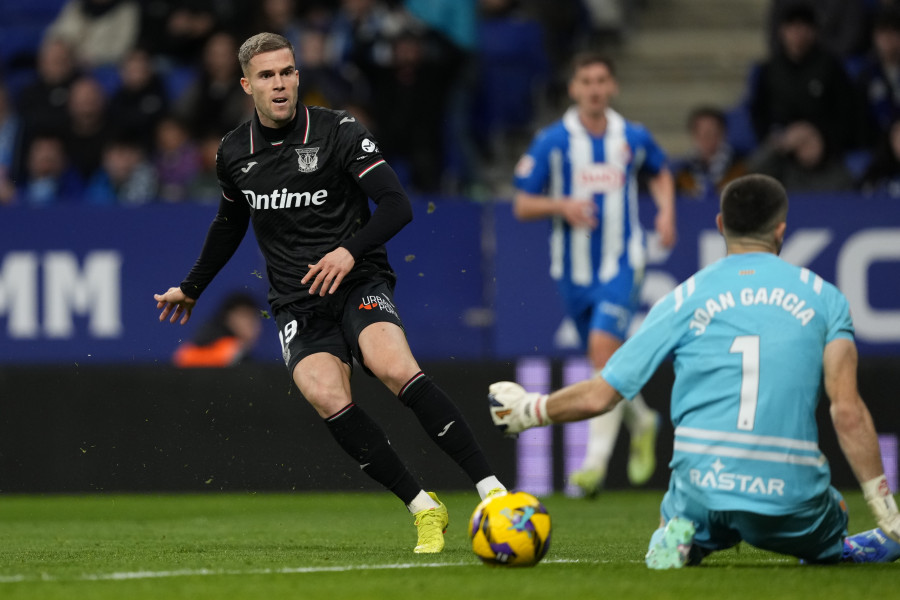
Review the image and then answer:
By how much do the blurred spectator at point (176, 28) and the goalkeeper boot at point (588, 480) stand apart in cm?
645

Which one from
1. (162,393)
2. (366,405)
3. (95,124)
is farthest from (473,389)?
(95,124)

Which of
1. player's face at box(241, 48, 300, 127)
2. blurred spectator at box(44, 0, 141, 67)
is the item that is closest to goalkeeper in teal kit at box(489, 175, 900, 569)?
player's face at box(241, 48, 300, 127)

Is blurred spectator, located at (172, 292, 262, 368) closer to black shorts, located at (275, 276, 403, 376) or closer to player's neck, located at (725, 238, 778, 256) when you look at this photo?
black shorts, located at (275, 276, 403, 376)

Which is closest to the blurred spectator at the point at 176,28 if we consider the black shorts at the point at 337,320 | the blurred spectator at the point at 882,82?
the blurred spectator at the point at 882,82

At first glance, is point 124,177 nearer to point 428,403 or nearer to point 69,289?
point 69,289

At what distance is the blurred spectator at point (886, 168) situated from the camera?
1099 centimetres

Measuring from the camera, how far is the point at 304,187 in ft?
20.7

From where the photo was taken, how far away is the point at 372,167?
6.19m

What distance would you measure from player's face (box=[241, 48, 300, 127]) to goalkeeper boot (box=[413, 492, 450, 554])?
169 centimetres

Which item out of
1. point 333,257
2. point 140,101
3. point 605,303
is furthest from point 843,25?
point 333,257

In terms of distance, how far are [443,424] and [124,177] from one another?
7.07 m

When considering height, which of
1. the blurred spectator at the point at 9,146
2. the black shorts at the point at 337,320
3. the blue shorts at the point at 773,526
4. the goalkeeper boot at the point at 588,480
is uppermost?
the blurred spectator at the point at 9,146

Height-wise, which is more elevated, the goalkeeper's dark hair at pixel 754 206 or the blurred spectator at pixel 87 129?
the blurred spectator at pixel 87 129

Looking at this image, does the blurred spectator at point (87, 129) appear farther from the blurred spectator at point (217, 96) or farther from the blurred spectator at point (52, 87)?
the blurred spectator at point (217, 96)
